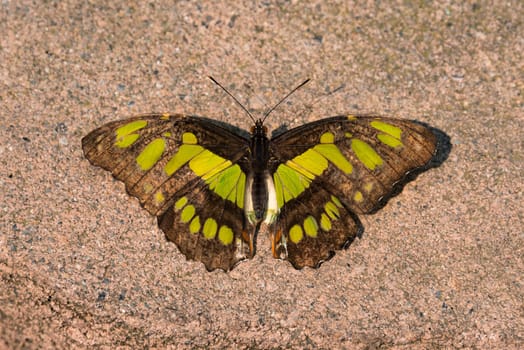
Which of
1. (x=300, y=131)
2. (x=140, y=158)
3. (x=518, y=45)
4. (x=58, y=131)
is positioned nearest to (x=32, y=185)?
(x=58, y=131)

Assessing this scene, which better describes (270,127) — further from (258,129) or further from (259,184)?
(259,184)

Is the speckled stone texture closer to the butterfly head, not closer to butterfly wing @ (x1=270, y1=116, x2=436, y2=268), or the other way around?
butterfly wing @ (x1=270, y1=116, x2=436, y2=268)

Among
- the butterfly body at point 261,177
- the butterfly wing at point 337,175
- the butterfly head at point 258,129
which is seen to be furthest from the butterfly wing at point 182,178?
the butterfly wing at point 337,175

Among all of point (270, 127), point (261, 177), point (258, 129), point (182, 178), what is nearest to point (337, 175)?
point (261, 177)

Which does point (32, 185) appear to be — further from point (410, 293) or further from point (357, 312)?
point (410, 293)

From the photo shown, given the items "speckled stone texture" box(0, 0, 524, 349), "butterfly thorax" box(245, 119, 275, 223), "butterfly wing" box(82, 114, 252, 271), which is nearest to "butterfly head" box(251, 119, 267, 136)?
"butterfly thorax" box(245, 119, 275, 223)

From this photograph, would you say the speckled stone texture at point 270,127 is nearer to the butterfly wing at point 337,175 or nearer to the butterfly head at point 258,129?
the butterfly wing at point 337,175

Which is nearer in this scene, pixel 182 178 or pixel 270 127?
pixel 182 178
